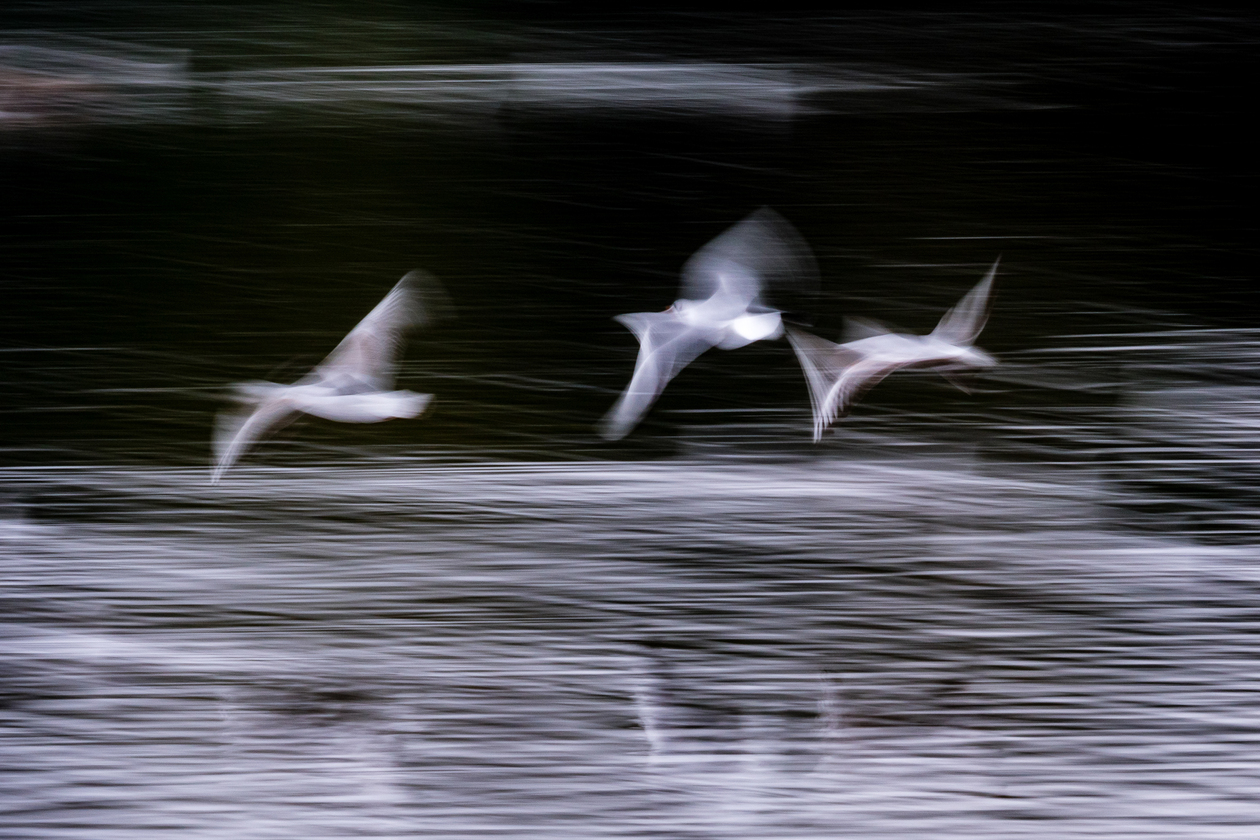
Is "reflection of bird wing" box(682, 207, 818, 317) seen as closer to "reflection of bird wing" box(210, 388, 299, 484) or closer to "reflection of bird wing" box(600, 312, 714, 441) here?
"reflection of bird wing" box(600, 312, 714, 441)

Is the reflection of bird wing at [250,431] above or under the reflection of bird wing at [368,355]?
under

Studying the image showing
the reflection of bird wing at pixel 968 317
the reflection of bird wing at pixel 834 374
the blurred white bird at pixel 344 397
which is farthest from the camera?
the reflection of bird wing at pixel 968 317

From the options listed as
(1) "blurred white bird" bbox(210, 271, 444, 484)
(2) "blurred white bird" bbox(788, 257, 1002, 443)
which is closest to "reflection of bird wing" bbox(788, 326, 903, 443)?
(2) "blurred white bird" bbox(788, 257, 1002, 443)

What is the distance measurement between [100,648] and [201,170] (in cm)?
185

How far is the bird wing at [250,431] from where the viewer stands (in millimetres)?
2266

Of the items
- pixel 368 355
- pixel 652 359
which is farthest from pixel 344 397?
pixel 652 359

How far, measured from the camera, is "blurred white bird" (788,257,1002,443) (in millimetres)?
2359

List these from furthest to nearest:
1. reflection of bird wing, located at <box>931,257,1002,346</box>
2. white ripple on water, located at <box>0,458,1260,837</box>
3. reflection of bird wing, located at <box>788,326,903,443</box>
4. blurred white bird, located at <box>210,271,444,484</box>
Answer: reflection of bird wing, located at <box>931,257,1002,346</box> < reflection of bird wing, located at <box>788,326,903,443</box> < blurred white bird, located at <box>210,271,444,484</box> < white ripple on water, located at <box>0,458,1260,837</box>

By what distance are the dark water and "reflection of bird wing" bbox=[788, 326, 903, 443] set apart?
0.14ft

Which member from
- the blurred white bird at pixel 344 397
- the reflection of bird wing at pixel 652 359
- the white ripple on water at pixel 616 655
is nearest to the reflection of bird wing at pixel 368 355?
the blurred white bird at pixel 344 397

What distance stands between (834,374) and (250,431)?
2.74ft

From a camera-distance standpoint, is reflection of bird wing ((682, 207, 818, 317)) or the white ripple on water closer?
the white ripple on water

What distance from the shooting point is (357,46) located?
153 inches

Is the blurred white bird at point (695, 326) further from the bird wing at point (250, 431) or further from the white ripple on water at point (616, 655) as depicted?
the bird wing at point (250, 431)
